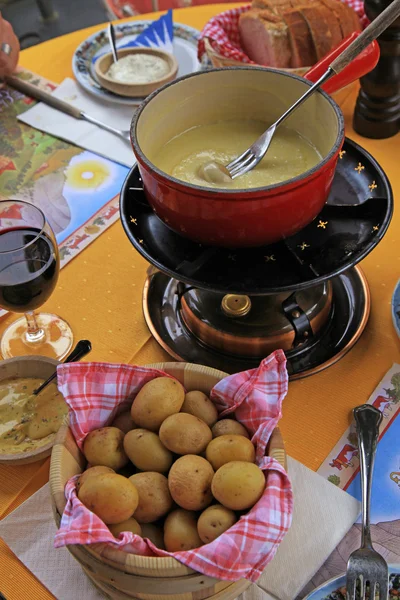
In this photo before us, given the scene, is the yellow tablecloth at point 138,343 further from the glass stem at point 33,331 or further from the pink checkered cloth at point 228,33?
the pink checkered cloth at point 228,33

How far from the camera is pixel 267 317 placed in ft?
2.79

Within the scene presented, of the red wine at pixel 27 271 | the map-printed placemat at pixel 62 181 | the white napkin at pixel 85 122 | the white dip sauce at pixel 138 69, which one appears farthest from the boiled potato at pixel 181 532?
the white dip sauce at pixel 138 69

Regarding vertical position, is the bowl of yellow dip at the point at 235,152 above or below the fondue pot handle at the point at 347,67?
below

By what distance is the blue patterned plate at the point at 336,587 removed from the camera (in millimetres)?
627

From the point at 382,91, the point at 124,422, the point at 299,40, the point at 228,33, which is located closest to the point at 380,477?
the point at 124,422

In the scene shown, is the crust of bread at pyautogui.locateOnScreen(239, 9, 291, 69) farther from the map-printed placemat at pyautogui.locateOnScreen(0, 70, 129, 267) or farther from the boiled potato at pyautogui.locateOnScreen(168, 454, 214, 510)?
the boiled potato at pyautogui.locateOnScreen(168, 454, 214, 510)

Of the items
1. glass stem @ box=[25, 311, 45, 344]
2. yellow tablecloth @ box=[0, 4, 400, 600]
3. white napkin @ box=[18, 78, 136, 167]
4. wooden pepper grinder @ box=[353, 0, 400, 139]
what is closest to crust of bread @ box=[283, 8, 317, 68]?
wooden pepper grinder @ box=[353, 0, 400, 139]

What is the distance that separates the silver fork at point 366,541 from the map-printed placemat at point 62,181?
0.56 m

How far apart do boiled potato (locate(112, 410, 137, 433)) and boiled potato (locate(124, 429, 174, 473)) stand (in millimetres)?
43

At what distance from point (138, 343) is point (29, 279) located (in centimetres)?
19

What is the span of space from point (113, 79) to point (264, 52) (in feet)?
1.10

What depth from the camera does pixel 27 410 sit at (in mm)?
812

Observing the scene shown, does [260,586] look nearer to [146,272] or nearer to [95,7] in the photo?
[146,272]

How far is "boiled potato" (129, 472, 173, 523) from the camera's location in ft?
2.00
